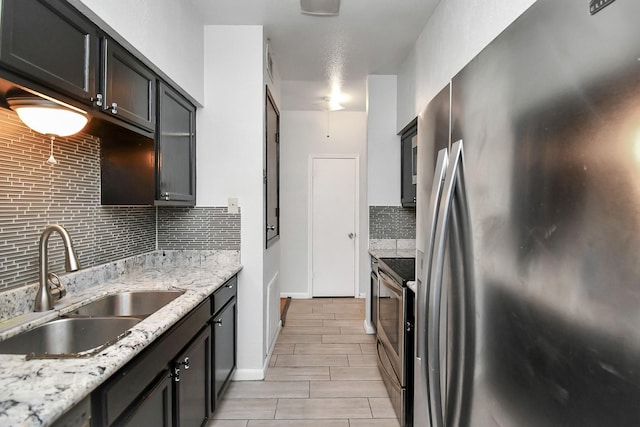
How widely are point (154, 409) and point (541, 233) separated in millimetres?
1403

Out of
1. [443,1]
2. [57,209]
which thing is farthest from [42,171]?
[443,1]

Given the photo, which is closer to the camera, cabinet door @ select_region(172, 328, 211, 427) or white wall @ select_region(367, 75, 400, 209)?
cabinet door @ select_region(172, 328, 211, 427)

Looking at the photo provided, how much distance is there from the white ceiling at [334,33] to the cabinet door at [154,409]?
228 cm

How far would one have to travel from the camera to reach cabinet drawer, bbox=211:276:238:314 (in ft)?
6.68

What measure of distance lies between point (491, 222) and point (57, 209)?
6.27 ft

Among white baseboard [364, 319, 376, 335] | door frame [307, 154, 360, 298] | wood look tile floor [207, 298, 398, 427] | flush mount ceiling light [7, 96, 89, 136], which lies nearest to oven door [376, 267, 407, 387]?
wood look tile floor [207, 298, 398, 427]

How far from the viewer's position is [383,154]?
11.7ft

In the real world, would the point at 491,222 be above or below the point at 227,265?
above

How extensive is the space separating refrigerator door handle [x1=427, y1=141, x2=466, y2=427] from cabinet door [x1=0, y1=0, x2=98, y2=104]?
4.07 ft

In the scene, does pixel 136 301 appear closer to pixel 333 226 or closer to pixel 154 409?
pixel 154 409

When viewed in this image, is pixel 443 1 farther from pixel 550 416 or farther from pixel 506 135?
pixel 550 416

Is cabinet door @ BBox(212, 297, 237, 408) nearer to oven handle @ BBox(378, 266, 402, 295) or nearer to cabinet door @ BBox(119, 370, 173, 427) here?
cabinet door @ BBox(119, 370, 173, 427)

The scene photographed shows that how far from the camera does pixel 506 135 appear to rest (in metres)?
0.60

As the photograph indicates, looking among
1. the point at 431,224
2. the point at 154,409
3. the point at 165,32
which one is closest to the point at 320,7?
the point at 165,32
